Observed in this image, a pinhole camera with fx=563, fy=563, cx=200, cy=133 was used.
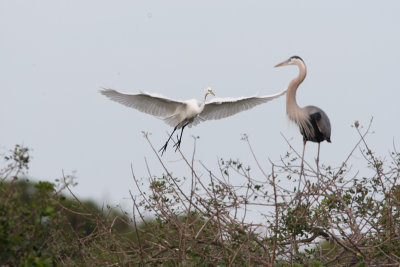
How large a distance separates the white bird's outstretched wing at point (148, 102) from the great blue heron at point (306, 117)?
6.19ft

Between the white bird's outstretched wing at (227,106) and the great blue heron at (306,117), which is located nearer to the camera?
the great blue heron at (306,117)

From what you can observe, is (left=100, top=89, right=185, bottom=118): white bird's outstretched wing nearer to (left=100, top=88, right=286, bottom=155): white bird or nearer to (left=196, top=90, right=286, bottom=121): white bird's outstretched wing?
(left=100, top=88, right=286, bottom=155): white bird

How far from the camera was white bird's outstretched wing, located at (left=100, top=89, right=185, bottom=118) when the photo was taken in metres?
7.86

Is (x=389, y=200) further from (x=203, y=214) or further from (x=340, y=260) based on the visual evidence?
(x=203, y=214)

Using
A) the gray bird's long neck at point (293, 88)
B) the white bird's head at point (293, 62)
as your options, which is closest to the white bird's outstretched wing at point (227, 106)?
the white bird's head at point (293, 62)

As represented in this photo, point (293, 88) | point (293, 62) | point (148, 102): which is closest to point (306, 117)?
point (293, 88)

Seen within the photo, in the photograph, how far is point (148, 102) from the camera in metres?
8.37

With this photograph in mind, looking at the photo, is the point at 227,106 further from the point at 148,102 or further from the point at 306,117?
the point at 306,117

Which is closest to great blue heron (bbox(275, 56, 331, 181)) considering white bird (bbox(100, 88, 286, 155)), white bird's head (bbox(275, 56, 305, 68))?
white bird's head (bbox(275, 56, 305, 68))

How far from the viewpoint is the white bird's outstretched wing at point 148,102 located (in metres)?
A: 7.86

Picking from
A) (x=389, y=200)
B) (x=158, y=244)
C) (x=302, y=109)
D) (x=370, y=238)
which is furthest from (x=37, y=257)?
(x=302, y=109)

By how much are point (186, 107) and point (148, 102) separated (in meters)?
0.61

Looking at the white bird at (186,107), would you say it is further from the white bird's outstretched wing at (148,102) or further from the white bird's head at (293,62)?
the white bird's head at (293,62)

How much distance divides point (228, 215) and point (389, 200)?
1447 millimetres
